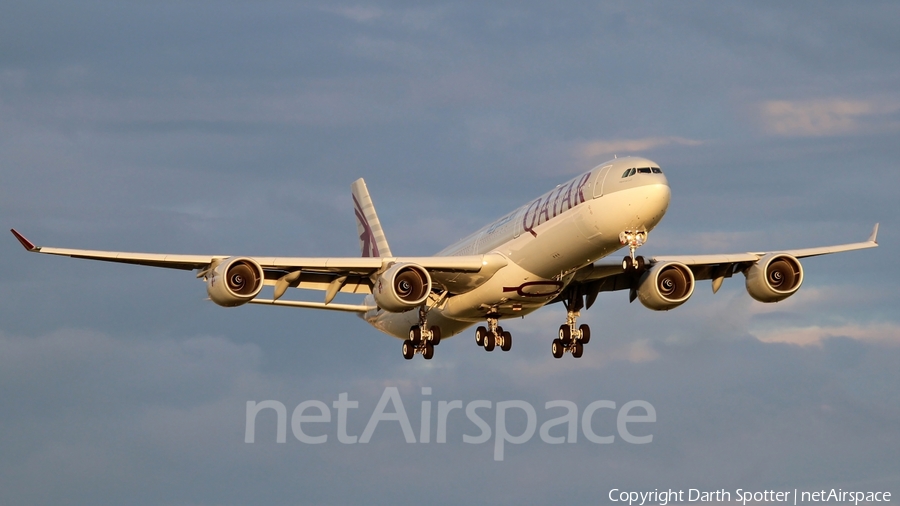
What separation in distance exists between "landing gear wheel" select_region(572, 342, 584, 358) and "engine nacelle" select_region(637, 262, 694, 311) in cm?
408

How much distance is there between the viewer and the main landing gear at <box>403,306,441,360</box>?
64875 mm

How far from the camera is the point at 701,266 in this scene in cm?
6662

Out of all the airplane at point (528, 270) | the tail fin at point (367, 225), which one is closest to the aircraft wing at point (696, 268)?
the airplane at point (528, 270)

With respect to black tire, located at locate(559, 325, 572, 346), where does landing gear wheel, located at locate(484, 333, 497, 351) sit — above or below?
below

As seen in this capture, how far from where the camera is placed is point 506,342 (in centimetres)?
6431

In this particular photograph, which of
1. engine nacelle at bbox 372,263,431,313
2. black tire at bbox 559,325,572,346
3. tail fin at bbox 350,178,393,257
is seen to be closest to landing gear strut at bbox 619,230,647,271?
engine nacelle at bbox 372,263,431,313

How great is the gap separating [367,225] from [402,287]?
64.2 feet

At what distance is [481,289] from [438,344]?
5.27 m

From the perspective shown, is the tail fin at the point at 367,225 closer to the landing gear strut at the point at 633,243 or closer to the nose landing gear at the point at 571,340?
the nose landing gear at the point at 571,340

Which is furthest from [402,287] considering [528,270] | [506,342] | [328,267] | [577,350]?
[577,350]

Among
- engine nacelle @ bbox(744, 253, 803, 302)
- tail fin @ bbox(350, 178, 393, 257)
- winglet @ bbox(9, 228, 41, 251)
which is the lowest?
winglet @ bbox(9, 228, 41, 251)

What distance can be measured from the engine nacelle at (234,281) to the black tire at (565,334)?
49.2ft

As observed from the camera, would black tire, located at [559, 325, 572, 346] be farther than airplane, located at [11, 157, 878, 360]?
Yes

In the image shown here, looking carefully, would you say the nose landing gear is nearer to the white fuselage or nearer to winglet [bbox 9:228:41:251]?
the white fuselage
